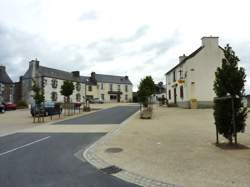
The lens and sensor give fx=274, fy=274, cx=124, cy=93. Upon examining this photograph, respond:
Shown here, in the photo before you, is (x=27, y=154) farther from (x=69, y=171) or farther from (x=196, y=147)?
(x=196, y=147)

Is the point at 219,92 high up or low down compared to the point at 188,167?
up

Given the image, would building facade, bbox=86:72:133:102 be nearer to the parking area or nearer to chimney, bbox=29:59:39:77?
chimney, bbox=29:59:39:77

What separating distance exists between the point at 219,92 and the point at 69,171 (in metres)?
6.58

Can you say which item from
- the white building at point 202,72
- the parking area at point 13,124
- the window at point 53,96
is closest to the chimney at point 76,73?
the window at point 53,96

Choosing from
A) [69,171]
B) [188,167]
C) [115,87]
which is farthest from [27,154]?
[115,87]

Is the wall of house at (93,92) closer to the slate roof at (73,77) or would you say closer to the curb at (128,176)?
the slate roof at (73,77)

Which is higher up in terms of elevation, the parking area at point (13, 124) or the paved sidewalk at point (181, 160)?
the paved sidewalk at point (181, 160)

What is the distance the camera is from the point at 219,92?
34.8 ft

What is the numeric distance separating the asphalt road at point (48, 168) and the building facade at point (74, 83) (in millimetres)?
33485

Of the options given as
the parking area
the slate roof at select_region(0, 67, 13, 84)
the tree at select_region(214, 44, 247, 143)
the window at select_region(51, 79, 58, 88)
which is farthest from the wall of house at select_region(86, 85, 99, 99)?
the tree at select_region(214, 44, 247, 143)

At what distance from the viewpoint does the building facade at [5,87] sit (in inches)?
2154

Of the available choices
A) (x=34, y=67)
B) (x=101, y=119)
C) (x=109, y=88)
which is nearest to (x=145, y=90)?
(x=101, y=119)

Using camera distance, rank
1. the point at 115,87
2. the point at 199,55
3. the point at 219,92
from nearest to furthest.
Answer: the point at 219,92 → the point at 199,55 → the point at 115,87

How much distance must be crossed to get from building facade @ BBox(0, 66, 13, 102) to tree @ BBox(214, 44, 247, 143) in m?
51.8
